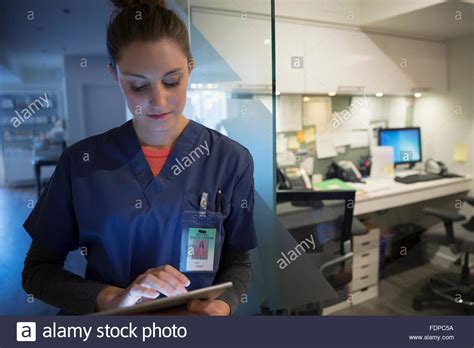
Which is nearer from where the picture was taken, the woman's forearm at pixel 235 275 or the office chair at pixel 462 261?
the woman's forearm at pixel 235 275

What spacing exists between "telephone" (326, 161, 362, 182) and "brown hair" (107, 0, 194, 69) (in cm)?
183

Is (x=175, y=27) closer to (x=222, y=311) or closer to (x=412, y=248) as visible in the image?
(x=222, y=311)

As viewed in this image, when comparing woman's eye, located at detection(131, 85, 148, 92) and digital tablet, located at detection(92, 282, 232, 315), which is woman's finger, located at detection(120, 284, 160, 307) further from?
woman's eye, located at detection(131, 85, 148, 92)

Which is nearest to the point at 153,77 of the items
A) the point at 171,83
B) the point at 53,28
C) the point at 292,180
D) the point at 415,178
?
the point at 171,83

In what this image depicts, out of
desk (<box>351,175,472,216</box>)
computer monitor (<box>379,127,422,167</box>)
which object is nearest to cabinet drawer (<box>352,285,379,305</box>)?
desk (<box>351,175,472,216</box>)

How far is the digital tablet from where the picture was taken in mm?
665

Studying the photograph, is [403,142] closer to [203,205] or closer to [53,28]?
[203,205]

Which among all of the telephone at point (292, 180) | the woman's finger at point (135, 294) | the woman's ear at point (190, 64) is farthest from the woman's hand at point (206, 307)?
the telephone at point (292, 180)

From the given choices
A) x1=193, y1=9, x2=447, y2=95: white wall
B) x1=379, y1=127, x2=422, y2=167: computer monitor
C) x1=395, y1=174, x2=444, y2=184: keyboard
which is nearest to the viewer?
x1=193, y1=9, x2=447, y2=95: white wall

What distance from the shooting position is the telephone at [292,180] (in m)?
1.90

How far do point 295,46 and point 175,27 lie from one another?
128cm

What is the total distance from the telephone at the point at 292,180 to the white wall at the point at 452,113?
1235 mm

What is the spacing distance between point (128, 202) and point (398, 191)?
1.85 metres

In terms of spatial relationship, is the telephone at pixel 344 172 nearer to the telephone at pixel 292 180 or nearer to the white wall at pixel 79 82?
the telephone at pixel 292 180
